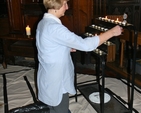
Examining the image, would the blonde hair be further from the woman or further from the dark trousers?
the dark trousers

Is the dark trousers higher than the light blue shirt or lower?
lower

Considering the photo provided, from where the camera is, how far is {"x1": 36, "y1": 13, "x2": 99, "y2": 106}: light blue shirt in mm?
1185

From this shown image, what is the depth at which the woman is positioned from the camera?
119 cm

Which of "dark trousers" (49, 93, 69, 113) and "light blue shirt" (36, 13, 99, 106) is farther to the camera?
"dark trousers" (49, 93, 69, 113)

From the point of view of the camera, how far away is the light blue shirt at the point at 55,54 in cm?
118

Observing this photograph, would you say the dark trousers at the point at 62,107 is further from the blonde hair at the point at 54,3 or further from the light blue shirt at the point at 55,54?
the blonde hair at the point at 54,3

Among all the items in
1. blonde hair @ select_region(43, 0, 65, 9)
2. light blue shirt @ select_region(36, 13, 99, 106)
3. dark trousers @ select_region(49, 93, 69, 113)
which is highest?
blonde hair @ select_region(43, 0, 65, 9)

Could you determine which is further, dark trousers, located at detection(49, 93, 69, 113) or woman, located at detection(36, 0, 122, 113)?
dark trousers, located at detection(49, 93, 69, 113)

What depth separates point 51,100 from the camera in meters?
1.42

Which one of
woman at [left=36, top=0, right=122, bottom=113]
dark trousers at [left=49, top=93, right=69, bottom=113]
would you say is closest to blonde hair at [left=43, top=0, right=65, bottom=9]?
woman at [left=36, top=0, right=122, bottom=113]

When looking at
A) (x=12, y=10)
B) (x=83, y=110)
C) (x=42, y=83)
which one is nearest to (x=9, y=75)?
(x=12, y=10)

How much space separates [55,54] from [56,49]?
0.03m

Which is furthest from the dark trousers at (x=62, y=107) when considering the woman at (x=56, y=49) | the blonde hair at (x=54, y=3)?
the blonde hair at (x=54, y=3)

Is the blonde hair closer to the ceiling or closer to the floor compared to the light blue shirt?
closer to the ceiling
